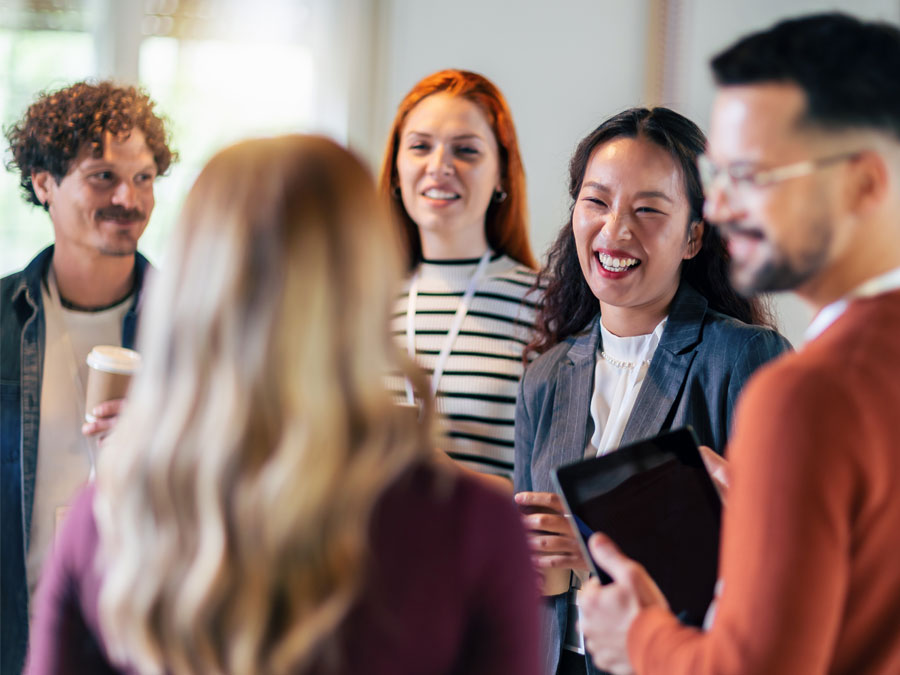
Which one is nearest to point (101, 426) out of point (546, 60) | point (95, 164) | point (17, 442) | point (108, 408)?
point (108, 408)

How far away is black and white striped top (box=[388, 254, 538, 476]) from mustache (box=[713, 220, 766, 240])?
3.70 feet

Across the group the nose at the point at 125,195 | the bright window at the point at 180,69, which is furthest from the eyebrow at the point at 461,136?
the bright window at the point at 180,69

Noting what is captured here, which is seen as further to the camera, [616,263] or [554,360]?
[554,360]

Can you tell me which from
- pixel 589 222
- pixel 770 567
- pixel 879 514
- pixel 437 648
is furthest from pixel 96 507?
pixel 589 222

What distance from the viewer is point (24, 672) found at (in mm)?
1979

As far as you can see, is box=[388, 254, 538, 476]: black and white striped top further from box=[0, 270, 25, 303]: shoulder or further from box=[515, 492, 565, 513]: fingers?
box=[0, 270, 25, 303]: shoulder

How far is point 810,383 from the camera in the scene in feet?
2.76

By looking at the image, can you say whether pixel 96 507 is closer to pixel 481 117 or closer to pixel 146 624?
pixel 146 624

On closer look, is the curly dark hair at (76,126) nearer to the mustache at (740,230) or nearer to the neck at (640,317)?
the neck at (640,317)

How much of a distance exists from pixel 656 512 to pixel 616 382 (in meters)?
0.63

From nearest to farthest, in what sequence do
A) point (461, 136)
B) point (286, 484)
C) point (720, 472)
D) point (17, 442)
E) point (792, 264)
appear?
point (286, 484) → point (792, 264) → point (720, 472) → point (17, 442) → point (461, 136)

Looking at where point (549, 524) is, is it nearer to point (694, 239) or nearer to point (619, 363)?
point (619, 363)

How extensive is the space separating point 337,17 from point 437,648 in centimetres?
315

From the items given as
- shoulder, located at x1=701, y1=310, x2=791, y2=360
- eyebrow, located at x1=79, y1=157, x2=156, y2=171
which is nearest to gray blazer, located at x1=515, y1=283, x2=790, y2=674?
shoulder, located at x1=701, y1=310, x2=791, y2=360
